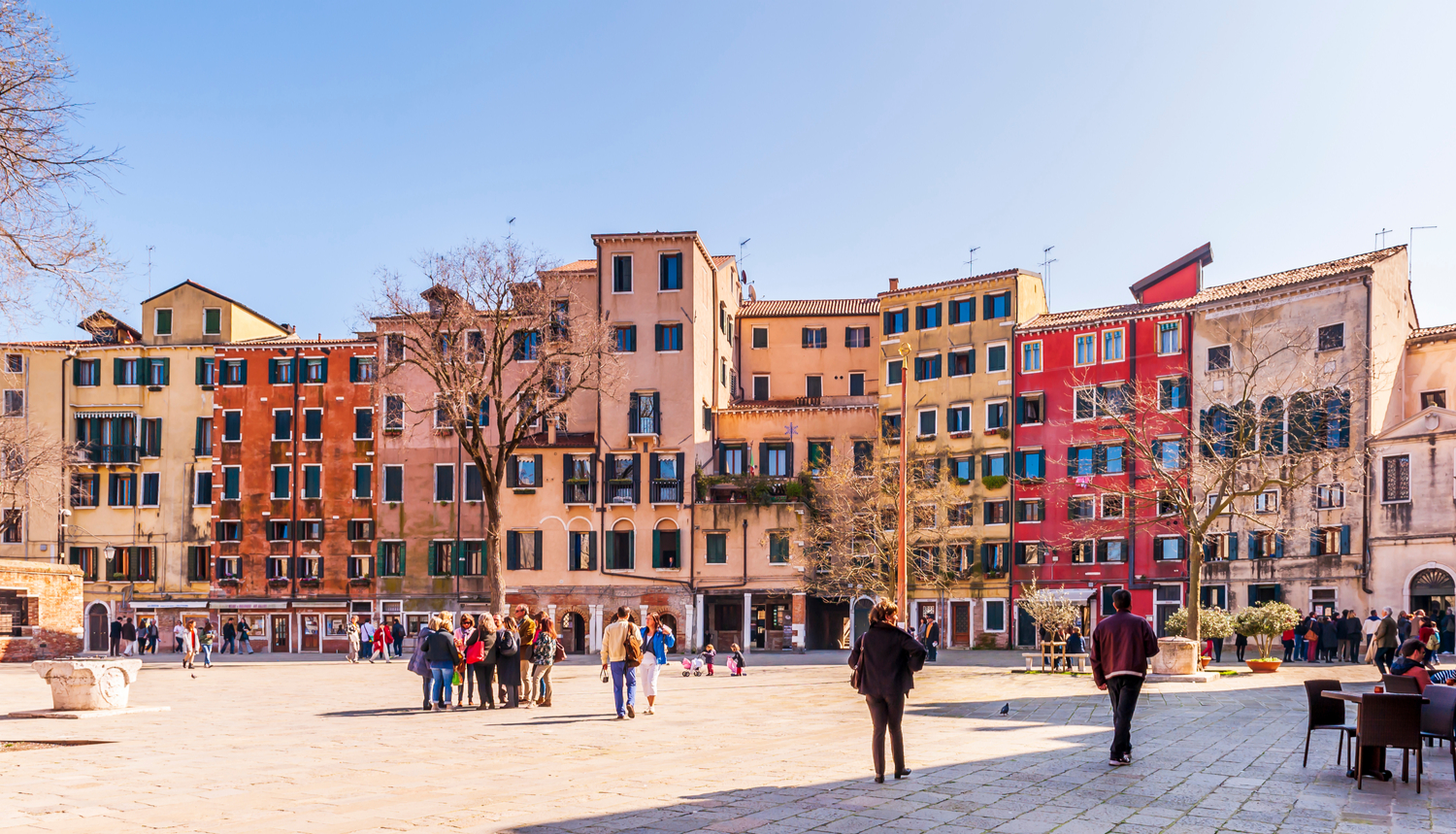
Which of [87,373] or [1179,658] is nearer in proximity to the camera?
[1179,658]

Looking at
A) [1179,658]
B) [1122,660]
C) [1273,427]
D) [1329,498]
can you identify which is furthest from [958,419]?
[1122,660]

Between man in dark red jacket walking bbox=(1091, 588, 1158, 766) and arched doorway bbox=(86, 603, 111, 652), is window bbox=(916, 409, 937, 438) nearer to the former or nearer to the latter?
arched doorway bbox=(86, 603, 111, 652)

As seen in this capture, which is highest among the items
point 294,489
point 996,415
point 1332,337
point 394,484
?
point 1332,337

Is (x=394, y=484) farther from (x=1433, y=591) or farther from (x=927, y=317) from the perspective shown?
(x=1433, y=591)

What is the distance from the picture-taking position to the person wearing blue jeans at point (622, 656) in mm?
19219

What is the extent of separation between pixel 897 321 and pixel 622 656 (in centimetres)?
4343

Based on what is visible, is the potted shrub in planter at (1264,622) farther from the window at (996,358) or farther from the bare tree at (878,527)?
the window at (996,358)

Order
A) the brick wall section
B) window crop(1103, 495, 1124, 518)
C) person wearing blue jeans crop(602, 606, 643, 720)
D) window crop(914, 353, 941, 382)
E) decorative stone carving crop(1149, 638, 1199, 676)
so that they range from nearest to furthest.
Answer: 1. person wearing blue jeans crop(602, 606, 643, 720)
2. decorative stone carving crop(1149, 638, 1199, 676)
3. the brick wall section
4. window crop(1103, 495, 1124, 518)
5. window crop(914, 353, 941, 382)

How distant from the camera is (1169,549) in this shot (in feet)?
169

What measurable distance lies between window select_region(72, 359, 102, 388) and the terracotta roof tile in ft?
99.3

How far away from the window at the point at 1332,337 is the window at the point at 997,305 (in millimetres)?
13625

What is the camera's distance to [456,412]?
131 feet

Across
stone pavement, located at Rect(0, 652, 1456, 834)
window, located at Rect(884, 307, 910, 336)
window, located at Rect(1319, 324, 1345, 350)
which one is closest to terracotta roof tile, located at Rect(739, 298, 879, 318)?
window, located at Rect(884, 307, 910, 336)

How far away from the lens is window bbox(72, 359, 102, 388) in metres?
61.4
